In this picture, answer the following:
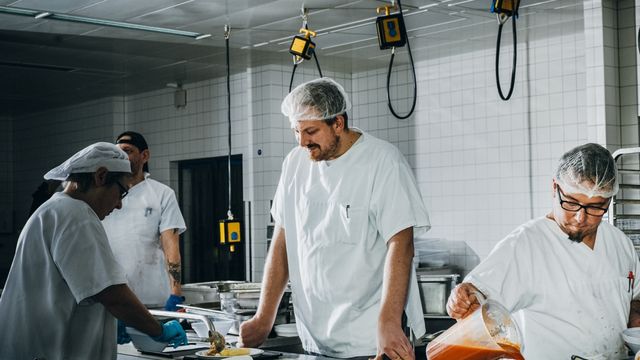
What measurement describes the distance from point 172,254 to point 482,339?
2.52 metres

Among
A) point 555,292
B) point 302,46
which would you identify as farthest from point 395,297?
point 302,46

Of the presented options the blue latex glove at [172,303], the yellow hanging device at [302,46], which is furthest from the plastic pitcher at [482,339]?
the yellow hanging device at [302,46]

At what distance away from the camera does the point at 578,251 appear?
248 centimetres

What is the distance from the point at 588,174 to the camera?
2387 mm

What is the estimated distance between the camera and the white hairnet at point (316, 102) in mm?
2605

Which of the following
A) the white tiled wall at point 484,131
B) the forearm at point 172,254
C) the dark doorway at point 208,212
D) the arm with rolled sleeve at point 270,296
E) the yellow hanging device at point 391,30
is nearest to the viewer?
the arm with rolled sleeve at point 270,296

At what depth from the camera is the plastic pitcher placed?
183 cm

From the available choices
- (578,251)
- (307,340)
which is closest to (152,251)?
(307,340)

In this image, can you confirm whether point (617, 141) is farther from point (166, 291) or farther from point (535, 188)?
point (166, 291)

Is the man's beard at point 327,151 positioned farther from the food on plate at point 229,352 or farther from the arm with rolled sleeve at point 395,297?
the food on plate at point 229,352

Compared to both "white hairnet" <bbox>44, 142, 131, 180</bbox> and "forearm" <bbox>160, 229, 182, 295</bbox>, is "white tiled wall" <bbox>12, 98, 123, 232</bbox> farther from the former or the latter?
"white hairnet" <bbox>44, 142, 131, 180</bbox>

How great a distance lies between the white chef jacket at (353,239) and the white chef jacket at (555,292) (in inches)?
11.0

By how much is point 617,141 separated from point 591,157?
134 inches

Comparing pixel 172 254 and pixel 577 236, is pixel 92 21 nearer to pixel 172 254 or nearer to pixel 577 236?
pixel 172 254
